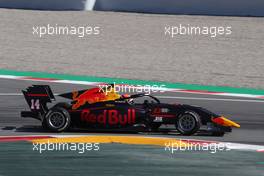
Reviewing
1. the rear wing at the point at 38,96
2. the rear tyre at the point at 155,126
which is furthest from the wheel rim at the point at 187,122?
the rear wing at the point at 38,96

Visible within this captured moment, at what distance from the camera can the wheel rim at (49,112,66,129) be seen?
1235cm

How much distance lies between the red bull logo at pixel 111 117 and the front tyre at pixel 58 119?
0.30m

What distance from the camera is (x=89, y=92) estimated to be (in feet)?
40.9

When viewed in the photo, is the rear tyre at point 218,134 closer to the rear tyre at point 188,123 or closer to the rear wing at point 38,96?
the rear tyre at point 188,123

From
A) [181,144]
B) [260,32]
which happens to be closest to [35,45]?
[260,32]

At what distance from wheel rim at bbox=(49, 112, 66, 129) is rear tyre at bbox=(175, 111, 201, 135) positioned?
6.11ft

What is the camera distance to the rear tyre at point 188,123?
12039mm

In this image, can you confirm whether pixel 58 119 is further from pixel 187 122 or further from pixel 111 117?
pixel 187 122

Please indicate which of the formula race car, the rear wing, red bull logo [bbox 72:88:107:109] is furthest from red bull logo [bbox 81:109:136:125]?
the rear wing

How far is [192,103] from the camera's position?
1588 centimetres

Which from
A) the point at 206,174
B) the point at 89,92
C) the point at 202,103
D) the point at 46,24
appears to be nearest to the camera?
the point at 206,174

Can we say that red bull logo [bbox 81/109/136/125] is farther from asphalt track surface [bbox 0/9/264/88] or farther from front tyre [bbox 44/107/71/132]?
asphalt track surface [bbox 0/9/264/88]

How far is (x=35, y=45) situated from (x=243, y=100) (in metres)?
8.62

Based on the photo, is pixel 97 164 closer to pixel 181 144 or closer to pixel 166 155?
pixel 166 155
